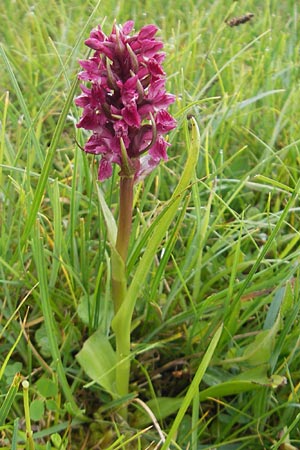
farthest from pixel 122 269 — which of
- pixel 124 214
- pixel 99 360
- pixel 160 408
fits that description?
pixel 160 408

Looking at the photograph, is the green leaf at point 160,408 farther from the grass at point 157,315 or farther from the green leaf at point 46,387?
the green leaf at point 46,387

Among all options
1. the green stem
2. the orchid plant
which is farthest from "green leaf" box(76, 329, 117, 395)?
the orchid plant

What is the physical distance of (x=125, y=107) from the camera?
839 millimetres

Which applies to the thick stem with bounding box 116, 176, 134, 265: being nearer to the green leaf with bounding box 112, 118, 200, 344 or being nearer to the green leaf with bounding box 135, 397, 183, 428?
the green leaf with bounding box 112, 118, 200, 344

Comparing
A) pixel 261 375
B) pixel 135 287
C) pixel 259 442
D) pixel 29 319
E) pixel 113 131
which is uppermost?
pixel 113 131

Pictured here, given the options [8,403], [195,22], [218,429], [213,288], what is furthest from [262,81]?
[8,403]

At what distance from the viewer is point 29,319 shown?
3.93 feet

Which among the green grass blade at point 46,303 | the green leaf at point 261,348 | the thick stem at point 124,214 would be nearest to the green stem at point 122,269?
the thick stem at point 124,214

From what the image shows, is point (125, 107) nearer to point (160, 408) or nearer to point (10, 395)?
point (10, 395)

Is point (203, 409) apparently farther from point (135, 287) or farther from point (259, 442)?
point (135, 287)

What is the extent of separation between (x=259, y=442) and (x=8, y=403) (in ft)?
1.65

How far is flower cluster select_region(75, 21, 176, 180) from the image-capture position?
85cm

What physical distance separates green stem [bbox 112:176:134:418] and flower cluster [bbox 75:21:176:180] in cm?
5

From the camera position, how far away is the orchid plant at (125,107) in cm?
85
